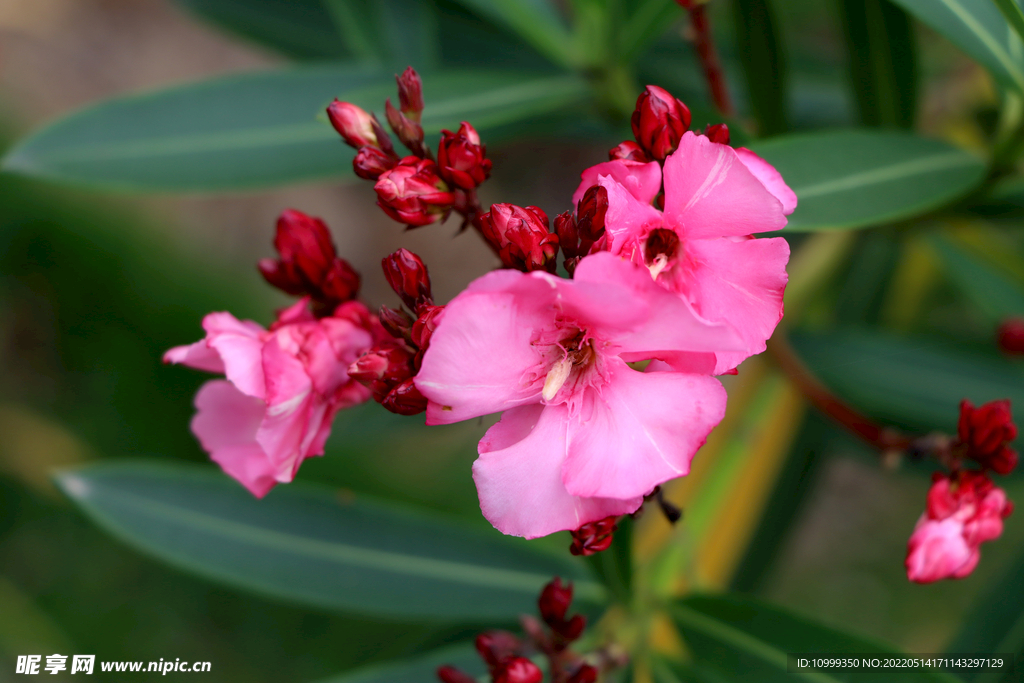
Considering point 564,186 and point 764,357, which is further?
point 564,186

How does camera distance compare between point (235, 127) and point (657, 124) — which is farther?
point (235, 127)

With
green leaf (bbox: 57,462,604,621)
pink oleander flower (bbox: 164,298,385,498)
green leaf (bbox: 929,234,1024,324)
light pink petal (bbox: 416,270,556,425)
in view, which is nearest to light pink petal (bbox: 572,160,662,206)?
light pink petal (bbox: 416,270,556,425)

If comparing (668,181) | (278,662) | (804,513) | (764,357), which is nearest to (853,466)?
(804,513)

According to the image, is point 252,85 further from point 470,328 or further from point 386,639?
point 386,639

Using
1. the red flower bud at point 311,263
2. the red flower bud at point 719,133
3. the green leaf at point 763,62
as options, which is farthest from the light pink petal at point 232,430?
the green leaf at point 763,62

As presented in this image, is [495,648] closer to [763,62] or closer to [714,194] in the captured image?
[714,194]

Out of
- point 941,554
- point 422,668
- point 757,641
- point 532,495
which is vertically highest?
point 532,495

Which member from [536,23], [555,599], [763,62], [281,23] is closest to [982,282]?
[763,62]
